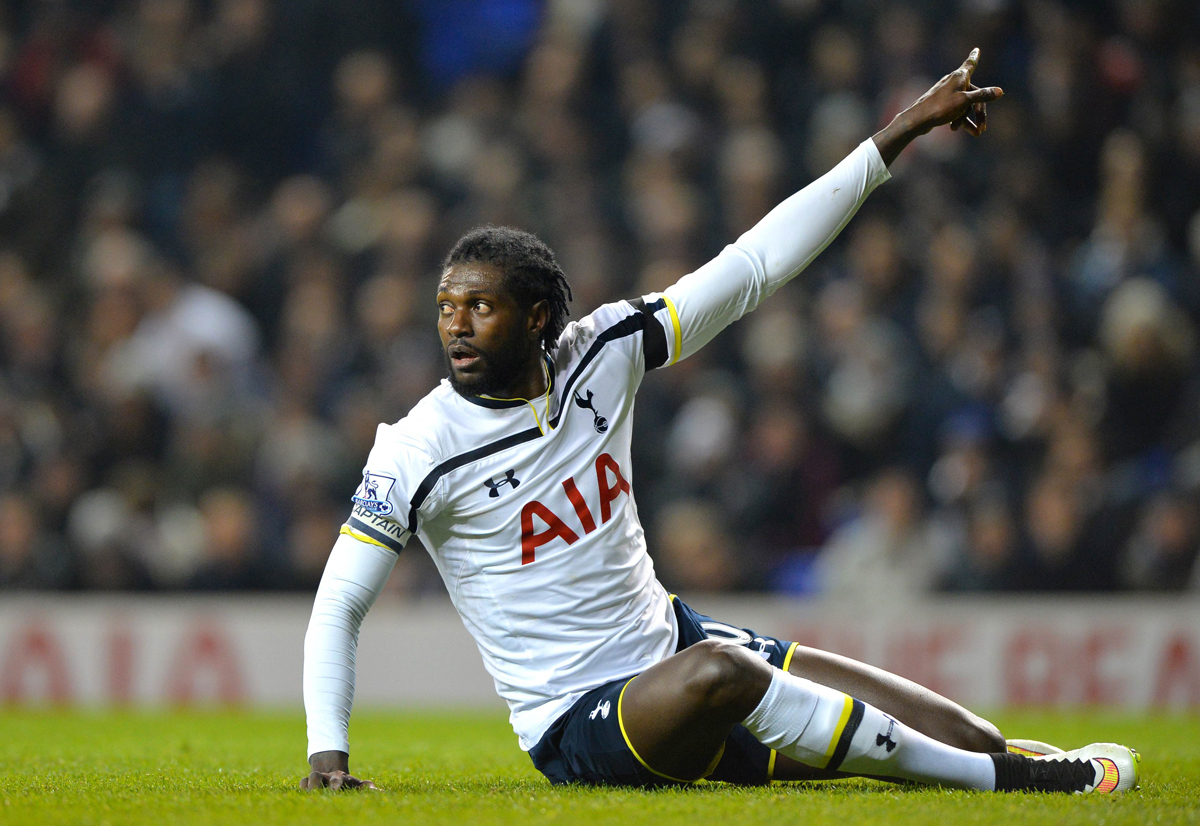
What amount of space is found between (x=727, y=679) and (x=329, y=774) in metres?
1.12

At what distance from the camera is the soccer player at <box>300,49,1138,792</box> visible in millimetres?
3736

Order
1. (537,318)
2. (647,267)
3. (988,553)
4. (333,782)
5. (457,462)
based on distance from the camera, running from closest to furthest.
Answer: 1. (333,782)
2. (457,462)
3. (537,318)
4. (988,553)
5. (647,267)

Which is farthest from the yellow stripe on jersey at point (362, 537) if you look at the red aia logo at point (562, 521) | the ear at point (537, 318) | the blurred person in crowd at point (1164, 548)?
the blurred person in crowd at point (1164, 548)

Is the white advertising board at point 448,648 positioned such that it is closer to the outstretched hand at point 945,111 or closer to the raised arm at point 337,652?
the outstretched hand at point 945,111

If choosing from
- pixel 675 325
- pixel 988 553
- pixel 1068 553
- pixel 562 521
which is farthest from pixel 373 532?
pixel 1068 553

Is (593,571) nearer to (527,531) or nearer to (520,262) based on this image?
(527,531)

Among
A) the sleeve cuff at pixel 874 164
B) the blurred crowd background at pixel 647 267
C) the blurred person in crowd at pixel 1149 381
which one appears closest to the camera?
the sleeve cuff at pixel 874 164

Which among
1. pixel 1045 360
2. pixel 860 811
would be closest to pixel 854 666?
pixel 860 811

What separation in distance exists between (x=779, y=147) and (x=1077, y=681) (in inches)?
197

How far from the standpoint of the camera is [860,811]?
135 inches

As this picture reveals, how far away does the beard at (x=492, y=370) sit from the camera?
4020 millimetres

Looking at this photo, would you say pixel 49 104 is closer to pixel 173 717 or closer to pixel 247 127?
pixel 247 127

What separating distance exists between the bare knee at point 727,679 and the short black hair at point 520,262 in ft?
3.86

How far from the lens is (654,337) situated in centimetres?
432
